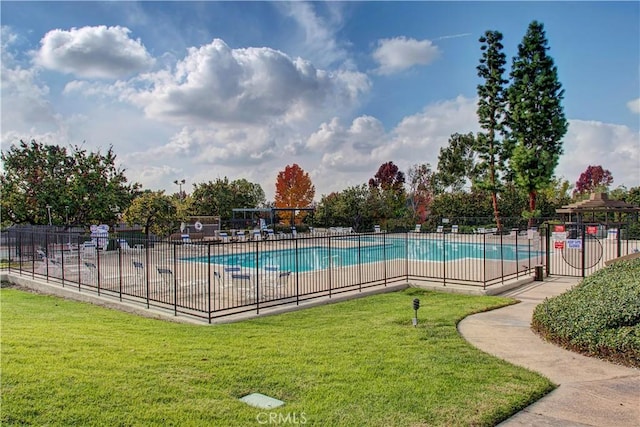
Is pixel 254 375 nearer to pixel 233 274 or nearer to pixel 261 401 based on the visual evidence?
pixel 261 401

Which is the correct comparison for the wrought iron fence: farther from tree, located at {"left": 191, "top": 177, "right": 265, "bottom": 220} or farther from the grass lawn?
tree, located at {"left": 191, "top": 177, "right": 265, "bottom": 220}

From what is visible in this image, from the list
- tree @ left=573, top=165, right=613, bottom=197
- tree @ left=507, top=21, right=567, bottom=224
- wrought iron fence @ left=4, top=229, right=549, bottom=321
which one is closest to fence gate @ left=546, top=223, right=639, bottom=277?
wrought iron fence @ left=4, top=229, right=549, bottom=321

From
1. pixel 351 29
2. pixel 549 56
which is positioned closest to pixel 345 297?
pixel 351 29

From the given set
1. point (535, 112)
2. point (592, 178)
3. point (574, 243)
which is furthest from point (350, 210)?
point (592, 178)

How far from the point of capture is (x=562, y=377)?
535cm

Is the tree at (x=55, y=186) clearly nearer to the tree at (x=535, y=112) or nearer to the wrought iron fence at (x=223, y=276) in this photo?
the wrought iron fence at (x=223, y=276)

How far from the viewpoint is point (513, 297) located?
1085cm

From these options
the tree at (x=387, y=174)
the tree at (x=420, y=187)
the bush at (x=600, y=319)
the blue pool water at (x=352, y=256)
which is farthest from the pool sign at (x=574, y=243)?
the tree at (x=387, y=174)

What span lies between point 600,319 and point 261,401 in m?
5.02

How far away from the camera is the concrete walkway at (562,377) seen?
4.19 metres

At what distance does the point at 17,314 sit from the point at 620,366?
10768 millimetres

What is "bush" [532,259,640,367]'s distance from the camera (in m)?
5.85
